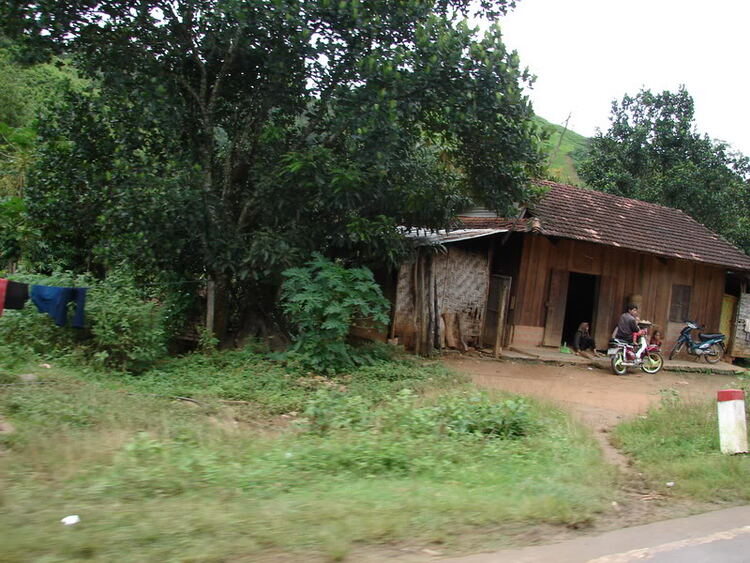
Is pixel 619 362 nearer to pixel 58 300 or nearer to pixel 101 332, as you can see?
pixel 101 332

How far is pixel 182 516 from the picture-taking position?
3887 mm

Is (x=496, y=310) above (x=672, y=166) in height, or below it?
below

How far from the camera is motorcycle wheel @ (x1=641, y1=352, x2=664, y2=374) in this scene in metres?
14.5

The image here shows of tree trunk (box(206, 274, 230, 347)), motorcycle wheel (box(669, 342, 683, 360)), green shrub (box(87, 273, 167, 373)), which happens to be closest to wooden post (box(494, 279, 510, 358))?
motorcycle wheel (box(669, 342, 683, 360))

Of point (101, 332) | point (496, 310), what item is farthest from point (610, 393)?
point (101, 332)

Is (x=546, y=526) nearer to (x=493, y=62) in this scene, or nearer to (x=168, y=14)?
(x=493, y=62)

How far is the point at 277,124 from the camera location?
11.9 meters

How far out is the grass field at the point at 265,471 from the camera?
3695 millimetres

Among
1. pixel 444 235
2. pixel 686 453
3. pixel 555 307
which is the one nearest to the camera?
pixel 686 453

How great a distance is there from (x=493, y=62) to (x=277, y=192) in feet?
14.2

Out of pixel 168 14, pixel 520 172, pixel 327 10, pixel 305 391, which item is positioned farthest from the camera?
pixel 520 172

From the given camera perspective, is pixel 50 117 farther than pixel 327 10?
Yes

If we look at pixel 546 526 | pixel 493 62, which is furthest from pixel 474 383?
pixel 546 526

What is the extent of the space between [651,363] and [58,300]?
12.6 m
